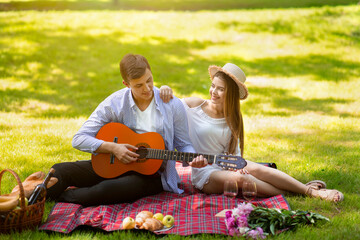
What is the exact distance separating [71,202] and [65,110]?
4.36 m

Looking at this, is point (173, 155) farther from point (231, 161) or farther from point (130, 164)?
point (231, 161)

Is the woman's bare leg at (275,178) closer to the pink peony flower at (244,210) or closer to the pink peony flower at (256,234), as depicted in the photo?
the pink peony flower at (244,210)

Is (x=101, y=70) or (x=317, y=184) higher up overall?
(x=101, y=70)

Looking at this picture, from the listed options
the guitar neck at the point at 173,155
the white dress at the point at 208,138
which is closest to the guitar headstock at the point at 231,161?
the guitar neck at the point at 173,155

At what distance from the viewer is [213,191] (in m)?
4.43

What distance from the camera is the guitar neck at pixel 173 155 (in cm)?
387

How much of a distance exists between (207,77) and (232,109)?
19.6ft

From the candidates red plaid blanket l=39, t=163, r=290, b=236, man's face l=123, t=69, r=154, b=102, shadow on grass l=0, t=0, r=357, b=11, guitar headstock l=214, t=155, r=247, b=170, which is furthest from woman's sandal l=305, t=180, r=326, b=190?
shadow on grass l=0, t=0, r=357, b=11

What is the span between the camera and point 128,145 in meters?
4.12

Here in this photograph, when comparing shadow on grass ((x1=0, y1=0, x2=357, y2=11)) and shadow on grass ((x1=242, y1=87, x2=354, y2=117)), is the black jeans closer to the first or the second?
shadow on grass ((x1=242, y1=87, x2=354, y2=117))

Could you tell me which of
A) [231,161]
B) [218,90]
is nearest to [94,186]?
[231,161]

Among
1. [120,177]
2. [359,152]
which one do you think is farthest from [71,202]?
[359,152]

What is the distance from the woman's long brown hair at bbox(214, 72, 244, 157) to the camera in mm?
4465

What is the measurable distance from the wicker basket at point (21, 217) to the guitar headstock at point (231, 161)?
5.07 feet
